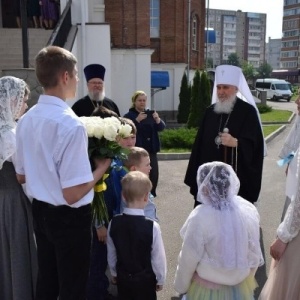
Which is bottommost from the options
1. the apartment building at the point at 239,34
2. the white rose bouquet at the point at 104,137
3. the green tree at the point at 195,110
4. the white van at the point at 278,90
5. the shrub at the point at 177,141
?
the white van at the point at 278,90

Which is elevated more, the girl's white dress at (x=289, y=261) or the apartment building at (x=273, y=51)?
the apartment building at (x=273, y=51)

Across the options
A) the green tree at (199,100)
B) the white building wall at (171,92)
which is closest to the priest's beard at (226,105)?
the green tree at (199,100)

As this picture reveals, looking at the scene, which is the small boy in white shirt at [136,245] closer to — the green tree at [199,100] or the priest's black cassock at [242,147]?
the priest's black cassock at [242,147]

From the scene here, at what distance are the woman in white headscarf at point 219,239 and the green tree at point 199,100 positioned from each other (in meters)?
12.1

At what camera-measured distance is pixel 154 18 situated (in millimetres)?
21469

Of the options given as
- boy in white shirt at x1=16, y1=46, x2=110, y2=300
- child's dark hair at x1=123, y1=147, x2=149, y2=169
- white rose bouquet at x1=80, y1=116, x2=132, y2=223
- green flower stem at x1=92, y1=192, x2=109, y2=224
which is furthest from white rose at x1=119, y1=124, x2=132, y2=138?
child's dark hair at x1=123, y1=147, x2=149, y2=169

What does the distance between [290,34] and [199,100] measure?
10992cm

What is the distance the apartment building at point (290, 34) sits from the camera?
11175cm

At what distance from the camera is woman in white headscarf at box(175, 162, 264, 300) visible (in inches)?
112

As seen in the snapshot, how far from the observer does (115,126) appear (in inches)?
110

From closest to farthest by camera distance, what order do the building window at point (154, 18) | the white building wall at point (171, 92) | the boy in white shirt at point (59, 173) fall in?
the boy in white shirt at point (59, 173), the building window at point (154, 18), the white building wall at point (171, 92)

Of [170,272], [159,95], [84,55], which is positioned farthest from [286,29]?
[170,272]

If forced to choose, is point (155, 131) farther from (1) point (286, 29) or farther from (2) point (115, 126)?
Answer: (1) point (286, 29)

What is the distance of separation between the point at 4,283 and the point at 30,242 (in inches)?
14.9
